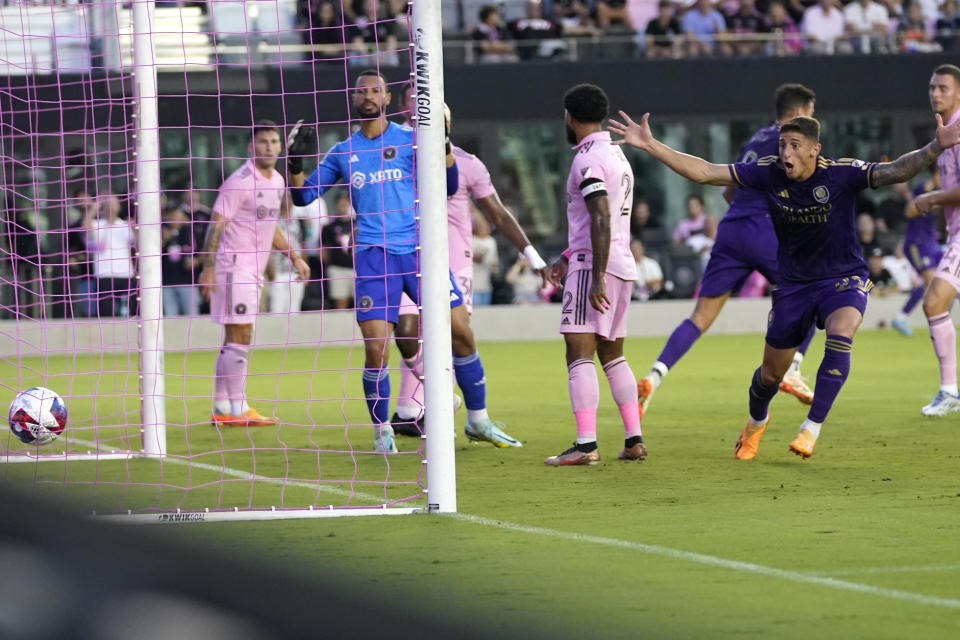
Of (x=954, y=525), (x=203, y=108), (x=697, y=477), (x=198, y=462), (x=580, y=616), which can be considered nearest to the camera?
(x=580, y=616)

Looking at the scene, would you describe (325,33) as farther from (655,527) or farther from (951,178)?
(655,527)

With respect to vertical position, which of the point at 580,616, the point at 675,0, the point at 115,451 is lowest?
the point at 115,451

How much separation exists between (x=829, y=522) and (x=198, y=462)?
4139mm

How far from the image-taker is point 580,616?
13.0ft

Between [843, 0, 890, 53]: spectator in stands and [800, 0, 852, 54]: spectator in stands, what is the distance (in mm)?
197

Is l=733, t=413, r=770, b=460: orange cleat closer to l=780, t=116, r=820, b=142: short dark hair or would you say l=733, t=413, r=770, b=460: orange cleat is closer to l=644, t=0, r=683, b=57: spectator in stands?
l=780, t=116, r=820, b=142: short dark hair

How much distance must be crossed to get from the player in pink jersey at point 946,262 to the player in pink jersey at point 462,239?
2.83m

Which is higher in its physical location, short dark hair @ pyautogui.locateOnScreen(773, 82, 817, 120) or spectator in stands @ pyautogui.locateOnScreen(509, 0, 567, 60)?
spectator in stands @ pyautogui.locateOnScreen(509, 0, 567, 60)

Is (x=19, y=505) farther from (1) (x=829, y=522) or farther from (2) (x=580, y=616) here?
(1) (x=829, y=522)

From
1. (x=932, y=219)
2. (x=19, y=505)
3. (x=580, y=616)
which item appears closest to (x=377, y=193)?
(x=580, y=616)

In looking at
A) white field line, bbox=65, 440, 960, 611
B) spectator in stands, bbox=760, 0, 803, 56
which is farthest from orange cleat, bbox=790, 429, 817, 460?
spectator in stands, bbox=760, 0, 803, 56

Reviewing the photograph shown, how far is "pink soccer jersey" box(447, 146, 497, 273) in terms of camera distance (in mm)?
9383

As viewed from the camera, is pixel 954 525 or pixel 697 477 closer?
pixel 954 525

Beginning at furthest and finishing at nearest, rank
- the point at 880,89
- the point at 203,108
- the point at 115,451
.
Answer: the point at 880,89 → the point at 203,108 → the point at 115,451
